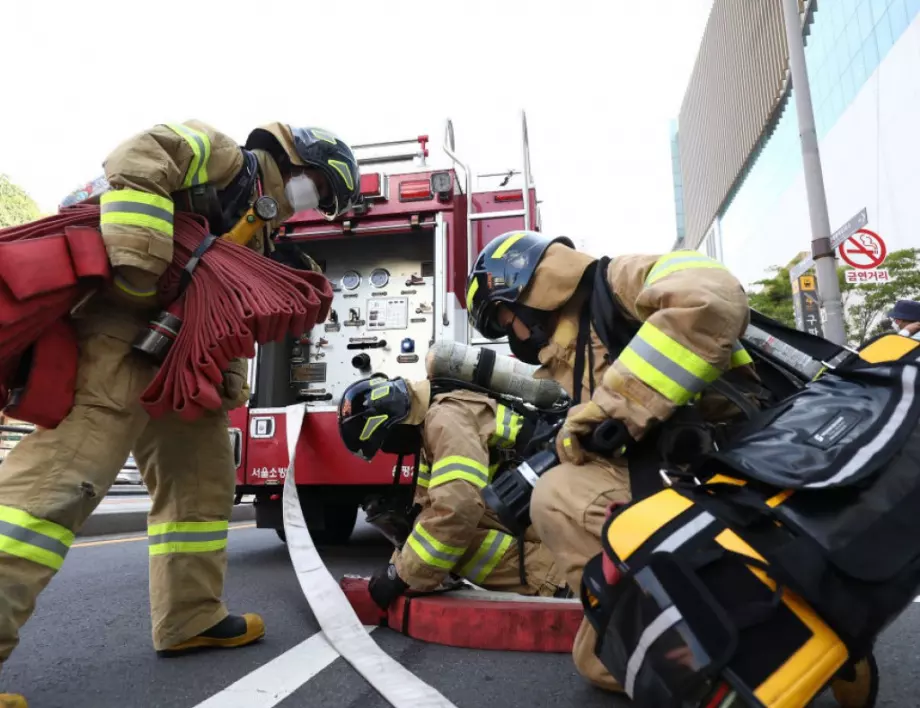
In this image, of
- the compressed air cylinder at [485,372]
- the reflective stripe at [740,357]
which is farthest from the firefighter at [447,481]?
the reflective stripe at [740,357]

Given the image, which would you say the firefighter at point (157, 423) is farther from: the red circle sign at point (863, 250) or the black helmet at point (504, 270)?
the red circle sign at point (863, 250)

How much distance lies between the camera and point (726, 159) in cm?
4244

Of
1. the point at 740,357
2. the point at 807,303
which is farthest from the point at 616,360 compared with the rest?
the point at 807,303

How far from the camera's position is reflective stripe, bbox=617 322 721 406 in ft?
5.40

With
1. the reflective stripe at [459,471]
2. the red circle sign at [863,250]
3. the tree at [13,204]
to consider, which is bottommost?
the reflective stripe at [459,471]

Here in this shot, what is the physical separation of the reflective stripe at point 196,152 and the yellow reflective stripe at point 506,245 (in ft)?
3.27

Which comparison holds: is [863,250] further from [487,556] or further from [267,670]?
[267,670]

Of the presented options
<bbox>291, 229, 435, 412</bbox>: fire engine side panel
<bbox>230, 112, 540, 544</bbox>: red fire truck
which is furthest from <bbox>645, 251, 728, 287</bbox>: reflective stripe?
<bbox>291, 229, 435, 412</bbox>: fire engine side panel

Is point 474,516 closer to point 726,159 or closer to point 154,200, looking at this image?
point 154,200

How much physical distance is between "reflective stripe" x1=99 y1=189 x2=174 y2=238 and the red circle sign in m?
8.08

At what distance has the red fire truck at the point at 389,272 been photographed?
5031 millimetres

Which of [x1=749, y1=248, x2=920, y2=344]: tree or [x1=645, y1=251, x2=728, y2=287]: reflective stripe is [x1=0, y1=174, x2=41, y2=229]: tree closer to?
[x1=749, y1=248, x2=920, y2=344]: tree

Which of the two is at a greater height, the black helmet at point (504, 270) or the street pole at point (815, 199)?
the street pole at point (815, 199)

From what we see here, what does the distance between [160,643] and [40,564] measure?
703 millimetres
